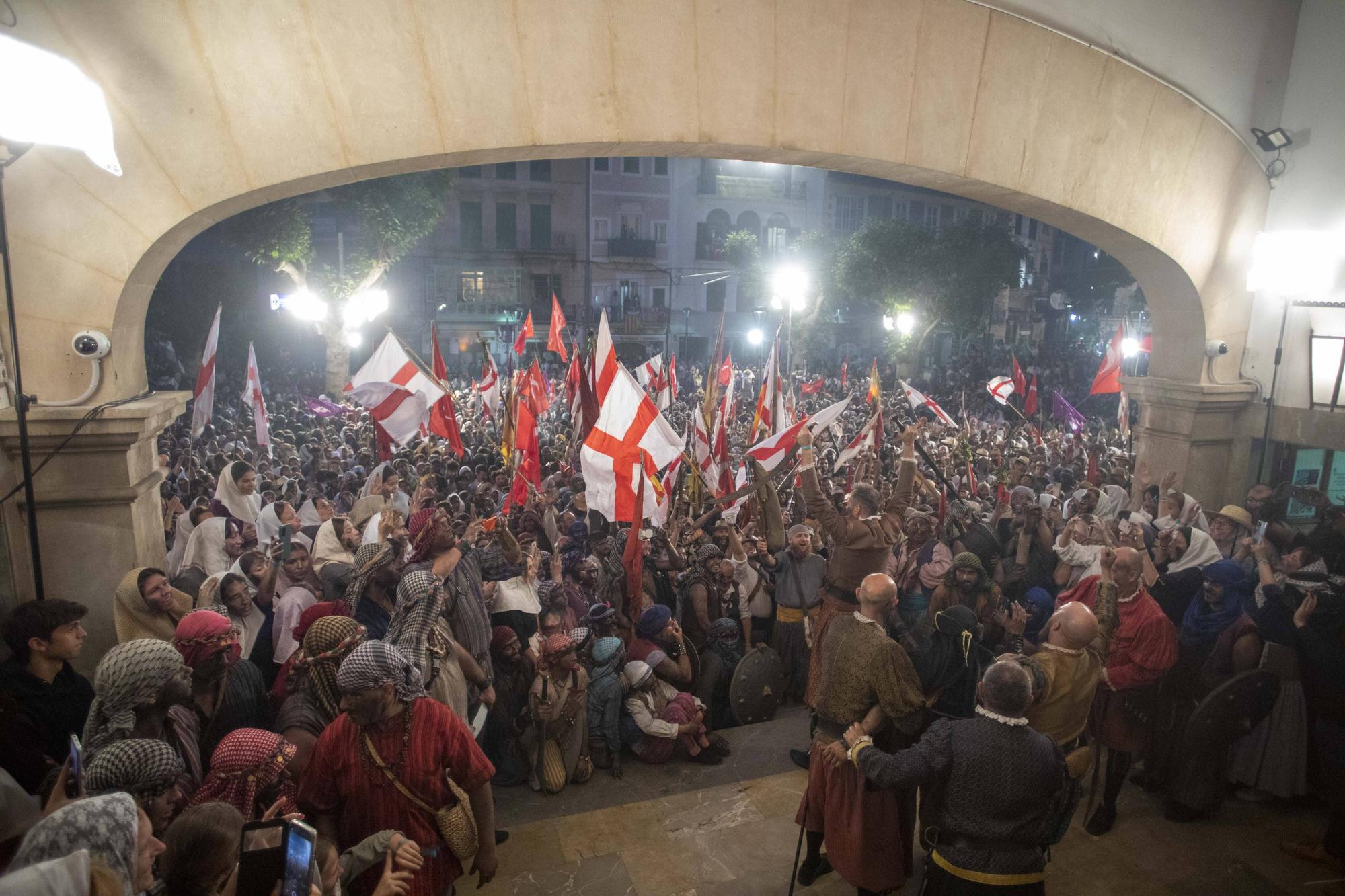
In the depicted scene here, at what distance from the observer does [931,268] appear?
33125 mm

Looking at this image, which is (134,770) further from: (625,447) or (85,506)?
(625,447)

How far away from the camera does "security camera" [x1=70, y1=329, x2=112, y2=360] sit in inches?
157

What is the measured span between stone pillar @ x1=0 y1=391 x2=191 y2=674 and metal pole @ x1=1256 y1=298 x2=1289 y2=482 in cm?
799

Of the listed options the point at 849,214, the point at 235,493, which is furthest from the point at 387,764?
the point at 849,214

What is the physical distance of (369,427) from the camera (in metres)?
14.5

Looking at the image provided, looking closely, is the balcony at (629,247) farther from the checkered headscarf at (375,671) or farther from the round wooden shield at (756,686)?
the checkered headscarf at (375,671)

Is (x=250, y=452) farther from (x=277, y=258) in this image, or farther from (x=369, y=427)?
(x=277, y=258)

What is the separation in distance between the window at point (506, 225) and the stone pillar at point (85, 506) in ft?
127

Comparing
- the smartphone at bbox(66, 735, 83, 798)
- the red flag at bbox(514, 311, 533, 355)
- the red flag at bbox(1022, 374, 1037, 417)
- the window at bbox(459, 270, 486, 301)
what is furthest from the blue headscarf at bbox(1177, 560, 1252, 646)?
the window at bbox(459, 270, 486, 301)

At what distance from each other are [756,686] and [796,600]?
0.88 metres

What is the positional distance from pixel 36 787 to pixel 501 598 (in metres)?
2.66

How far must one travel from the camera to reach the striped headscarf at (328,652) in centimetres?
327

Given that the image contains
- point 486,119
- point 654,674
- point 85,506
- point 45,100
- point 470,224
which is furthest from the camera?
point 470,224

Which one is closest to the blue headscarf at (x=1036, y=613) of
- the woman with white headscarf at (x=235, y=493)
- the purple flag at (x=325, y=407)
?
the woman with white headscarf at (x=235, y=493)
